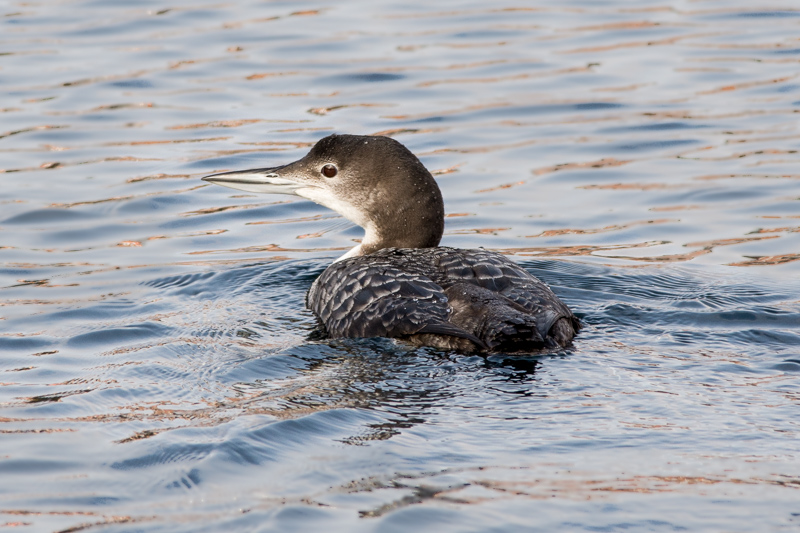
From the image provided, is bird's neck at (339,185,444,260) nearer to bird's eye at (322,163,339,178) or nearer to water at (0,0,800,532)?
bird's eye at (322,163,339,178)

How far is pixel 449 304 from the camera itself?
5016mm

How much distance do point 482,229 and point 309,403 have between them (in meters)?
3.14

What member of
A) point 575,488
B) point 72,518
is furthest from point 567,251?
point 72,518

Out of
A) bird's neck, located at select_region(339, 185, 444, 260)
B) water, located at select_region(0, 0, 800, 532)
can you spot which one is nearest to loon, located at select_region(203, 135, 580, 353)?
bird's neck, located at select_region(339, 185, 444, 260)

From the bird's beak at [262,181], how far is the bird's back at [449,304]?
107 centimetres

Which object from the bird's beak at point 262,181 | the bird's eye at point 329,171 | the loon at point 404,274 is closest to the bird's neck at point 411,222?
the loon at point 404,274

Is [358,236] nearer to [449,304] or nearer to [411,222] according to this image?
[411,222]

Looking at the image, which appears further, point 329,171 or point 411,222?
point 329,171

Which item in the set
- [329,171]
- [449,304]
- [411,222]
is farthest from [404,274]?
[329,171]

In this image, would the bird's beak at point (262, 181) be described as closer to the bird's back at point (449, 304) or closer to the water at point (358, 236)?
the water at point (358, 236)

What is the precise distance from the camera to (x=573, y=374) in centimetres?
476

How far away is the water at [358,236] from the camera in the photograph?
383 cm

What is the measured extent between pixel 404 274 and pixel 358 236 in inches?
96.0

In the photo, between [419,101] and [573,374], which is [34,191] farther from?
[573,374]
